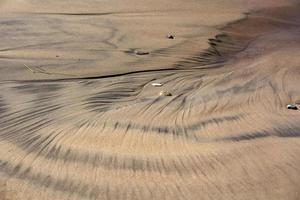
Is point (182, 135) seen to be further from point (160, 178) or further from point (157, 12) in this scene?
point (157, 12)

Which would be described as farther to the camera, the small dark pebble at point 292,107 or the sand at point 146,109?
the small dark pebble at point 292,107

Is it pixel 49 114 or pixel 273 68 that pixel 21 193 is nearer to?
pixel 49 114

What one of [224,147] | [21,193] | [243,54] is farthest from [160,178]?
[243,54]

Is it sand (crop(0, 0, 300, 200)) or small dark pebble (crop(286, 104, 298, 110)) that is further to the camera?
small dark pebble (crop(286, 104, 298, 110))

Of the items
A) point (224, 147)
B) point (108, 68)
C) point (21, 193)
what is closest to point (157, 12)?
point (108, 68)

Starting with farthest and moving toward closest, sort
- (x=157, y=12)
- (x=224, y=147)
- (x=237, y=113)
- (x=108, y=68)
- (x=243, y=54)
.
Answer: (x=157, y=12)
(x=243, y=54)
(x=108, y=68)
(x=237, y=113)
(x=224, y=147)

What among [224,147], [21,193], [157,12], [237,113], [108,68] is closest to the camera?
[21,193]

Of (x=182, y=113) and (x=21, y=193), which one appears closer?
(x=21, y=193)
